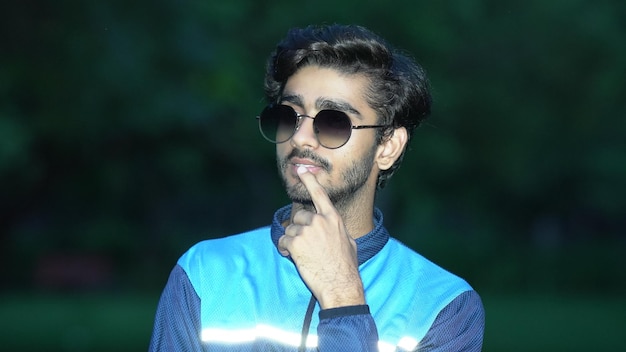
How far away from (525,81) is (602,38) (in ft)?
9.80

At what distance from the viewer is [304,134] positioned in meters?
3.16

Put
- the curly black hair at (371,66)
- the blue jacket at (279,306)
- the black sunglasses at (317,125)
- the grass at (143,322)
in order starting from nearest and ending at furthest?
the blue jacket at (279,306), the black sunglasses at (317,125), the curly black hair at (371,66), the grass at (143,322)

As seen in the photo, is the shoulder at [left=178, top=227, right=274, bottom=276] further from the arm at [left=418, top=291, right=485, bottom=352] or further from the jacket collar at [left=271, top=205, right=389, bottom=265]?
the arm at [left=418, top=291, right=485, bottom=352]

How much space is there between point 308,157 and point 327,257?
0.36 meters

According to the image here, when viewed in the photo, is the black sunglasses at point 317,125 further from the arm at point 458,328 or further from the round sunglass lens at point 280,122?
the arm at point 458,328

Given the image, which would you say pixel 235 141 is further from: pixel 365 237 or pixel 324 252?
pixel 324 252

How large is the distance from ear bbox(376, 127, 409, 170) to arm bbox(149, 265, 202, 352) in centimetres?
76

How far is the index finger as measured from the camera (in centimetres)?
305

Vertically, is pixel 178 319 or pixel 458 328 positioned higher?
pixel 178 319

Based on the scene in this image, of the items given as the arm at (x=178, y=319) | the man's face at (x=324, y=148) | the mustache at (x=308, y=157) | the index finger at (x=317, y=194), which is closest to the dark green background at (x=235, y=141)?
the man's face at (x=324, y=148)

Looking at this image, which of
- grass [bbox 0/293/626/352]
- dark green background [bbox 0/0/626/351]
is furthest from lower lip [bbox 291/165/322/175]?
grass [bbox 0/293/626/352]

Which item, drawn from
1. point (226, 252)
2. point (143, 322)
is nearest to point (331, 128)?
point (226, 252)

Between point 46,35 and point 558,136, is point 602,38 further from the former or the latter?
point 46,35

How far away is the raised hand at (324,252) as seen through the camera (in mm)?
2900
